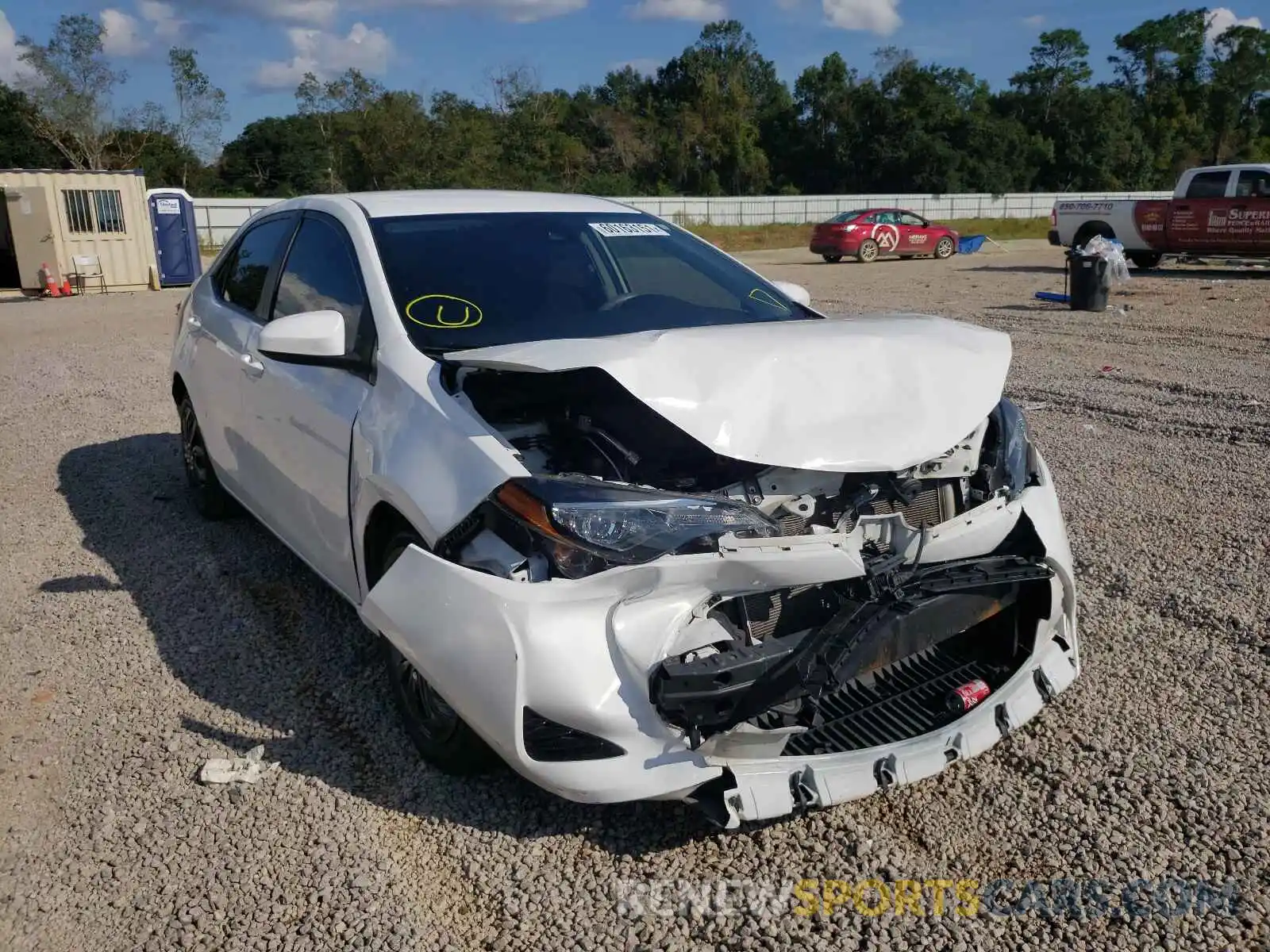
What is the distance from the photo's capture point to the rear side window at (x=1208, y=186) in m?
19.5

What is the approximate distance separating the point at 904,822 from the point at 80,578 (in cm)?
389

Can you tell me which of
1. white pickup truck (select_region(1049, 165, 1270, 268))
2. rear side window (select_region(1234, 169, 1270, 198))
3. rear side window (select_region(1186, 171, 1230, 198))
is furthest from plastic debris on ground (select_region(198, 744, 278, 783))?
rear side window (select_region(1186, 171, 1230, 198))

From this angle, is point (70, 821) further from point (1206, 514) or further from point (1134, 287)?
point (1134, 287)

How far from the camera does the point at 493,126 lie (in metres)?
59.9

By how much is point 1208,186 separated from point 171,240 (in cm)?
2128

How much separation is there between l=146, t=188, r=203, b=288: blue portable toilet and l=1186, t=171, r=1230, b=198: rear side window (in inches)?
798

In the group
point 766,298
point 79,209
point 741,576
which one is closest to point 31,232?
point 79,209

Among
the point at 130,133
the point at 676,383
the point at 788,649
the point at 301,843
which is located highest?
the point at 130,133

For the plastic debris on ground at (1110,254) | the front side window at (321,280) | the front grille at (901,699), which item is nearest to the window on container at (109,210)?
the plastic debris on ground at (1110,254)

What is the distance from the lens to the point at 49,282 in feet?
69.0

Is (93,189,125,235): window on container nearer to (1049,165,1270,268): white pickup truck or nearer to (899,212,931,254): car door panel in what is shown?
(1049,165,1270,268): white pickup truck

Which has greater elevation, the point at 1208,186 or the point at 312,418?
the point at 1208,186

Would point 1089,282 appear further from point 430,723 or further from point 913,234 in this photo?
point 913,234

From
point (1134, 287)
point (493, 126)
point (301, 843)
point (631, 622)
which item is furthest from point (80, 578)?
point (493, 126)
